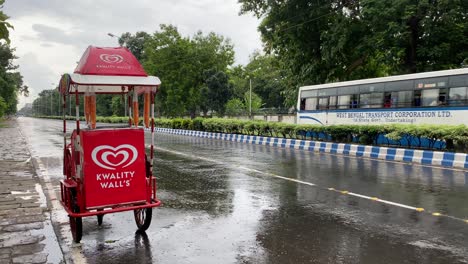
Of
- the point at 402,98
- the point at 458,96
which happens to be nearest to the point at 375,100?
the point at 402,98

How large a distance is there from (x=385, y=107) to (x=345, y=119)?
296cm

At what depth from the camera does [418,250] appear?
507cm

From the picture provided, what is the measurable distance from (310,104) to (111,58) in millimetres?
22500

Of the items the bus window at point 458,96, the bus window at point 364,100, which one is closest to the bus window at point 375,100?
the bus window at point 364,100

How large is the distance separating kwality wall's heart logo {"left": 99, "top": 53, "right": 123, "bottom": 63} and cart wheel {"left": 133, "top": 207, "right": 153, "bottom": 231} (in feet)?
7.08

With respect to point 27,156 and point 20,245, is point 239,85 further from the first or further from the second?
point 20,245

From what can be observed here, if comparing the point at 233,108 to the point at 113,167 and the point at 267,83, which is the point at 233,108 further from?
the point at 113,167

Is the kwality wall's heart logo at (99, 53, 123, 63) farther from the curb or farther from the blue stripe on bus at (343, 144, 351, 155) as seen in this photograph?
the blue stripe on bus at (343, 144, 351, 155)

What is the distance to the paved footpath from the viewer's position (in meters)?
5.13

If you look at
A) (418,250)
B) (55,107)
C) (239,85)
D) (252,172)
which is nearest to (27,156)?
(252,172)

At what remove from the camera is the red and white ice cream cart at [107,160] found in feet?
18.2

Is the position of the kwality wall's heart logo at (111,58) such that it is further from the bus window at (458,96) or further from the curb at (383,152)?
the bus window at (458,96)

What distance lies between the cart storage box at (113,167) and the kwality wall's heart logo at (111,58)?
3.29 ft

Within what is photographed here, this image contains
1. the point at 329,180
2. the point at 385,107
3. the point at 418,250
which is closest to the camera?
the point at 418,250
